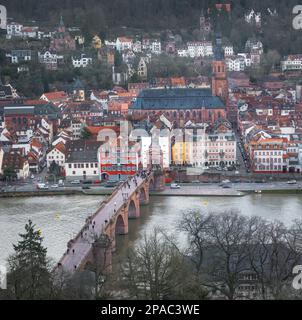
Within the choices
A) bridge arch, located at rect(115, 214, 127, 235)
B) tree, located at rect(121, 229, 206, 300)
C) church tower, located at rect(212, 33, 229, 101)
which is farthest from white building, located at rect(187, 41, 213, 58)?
tree, located at rect(121, 229, 206, 300)

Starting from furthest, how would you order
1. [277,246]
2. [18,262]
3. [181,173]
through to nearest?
[181,173], [277,246], [18,262]

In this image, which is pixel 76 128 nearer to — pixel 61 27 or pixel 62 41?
pixel 62 41

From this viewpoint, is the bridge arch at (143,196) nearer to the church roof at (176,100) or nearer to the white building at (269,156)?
the white building at (269,156)

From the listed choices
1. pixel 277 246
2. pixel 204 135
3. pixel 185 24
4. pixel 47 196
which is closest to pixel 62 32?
pixel 185 24

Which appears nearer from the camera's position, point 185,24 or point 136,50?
point 136,50

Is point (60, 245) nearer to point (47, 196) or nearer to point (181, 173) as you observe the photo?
point (47, 196)

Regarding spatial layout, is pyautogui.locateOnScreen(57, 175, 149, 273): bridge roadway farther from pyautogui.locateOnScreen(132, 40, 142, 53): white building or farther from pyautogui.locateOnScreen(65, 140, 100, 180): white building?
pyautogui.locateOnScreen(132, 40, 142, 53): white building

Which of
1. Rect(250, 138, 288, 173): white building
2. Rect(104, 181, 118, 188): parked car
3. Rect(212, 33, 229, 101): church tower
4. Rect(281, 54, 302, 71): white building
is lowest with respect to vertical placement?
Rect(104, 181, 118, 188): parked car
